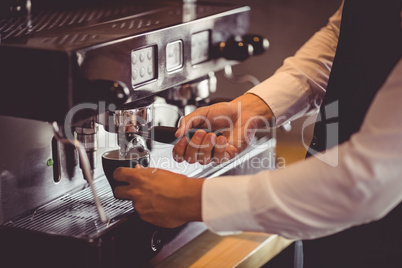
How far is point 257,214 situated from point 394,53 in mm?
386

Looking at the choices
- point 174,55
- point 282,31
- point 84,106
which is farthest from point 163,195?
point 282,31

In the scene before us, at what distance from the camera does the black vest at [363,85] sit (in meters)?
1.05

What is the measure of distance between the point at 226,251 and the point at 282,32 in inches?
53.0

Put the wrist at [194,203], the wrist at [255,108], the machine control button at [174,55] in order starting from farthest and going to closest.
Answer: the wrist at [255,108], the machine control button at [174,55], the wrist at [194,203]

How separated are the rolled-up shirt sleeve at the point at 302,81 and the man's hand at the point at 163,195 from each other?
38 cm

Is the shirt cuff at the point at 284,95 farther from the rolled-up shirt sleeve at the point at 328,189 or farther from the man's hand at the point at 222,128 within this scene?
the rolled-up shirt sleeve at the point at 328,189

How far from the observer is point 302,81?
4.27ft

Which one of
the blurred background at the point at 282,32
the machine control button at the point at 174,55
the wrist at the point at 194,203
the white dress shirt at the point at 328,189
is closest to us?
the white dress shirt at the point at 328,189

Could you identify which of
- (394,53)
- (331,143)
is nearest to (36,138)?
(331,143)

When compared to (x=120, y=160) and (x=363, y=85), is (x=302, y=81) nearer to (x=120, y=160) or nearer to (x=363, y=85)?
(x=363, y=85)

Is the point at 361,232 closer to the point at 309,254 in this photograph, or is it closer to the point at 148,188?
the point at 309,254

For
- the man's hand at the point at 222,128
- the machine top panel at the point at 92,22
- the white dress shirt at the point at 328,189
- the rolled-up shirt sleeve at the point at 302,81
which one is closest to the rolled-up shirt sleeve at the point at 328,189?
the white dress shirt at the point at 328,189

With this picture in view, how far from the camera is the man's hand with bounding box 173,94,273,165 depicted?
1098mm

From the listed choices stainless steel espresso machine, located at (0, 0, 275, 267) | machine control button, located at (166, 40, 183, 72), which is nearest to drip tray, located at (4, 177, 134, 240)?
stainless steel espresso machine, located at (0, 0, 275, 267)
